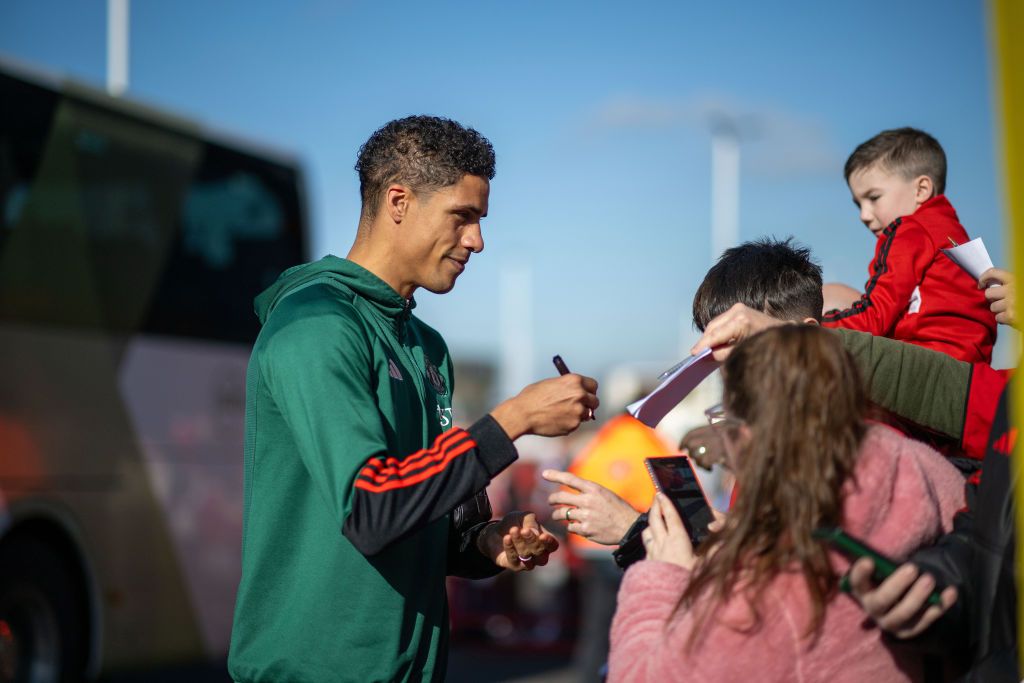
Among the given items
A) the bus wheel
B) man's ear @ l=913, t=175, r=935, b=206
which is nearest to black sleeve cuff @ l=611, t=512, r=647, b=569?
man's ear @ l=913, t=175, r=935, b=206

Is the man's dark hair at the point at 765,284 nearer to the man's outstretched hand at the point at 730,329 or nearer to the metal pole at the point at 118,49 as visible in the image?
the man's outstretched hand at the point at 730,329

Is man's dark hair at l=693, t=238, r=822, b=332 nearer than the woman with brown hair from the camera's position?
No

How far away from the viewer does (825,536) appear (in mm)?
1979

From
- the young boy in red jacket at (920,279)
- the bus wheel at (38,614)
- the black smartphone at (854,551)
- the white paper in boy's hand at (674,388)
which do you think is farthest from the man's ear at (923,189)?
the bus wheel at (38,614)

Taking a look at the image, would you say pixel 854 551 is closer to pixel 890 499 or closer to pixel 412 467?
pixel 890 499

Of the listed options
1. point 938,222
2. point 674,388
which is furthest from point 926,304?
point 674,388

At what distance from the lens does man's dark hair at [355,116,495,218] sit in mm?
2979

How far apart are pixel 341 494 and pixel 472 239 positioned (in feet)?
2.93

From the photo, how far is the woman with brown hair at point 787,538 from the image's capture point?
206cm

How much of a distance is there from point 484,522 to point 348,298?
774 millimetres

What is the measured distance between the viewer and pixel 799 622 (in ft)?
6.77

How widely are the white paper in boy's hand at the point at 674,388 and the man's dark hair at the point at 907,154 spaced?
3.78 ft

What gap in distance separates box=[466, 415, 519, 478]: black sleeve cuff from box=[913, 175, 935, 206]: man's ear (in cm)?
161

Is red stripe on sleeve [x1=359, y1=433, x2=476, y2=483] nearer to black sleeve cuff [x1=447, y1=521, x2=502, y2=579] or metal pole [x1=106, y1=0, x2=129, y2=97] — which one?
black sleeve cuff [x1=447, y1=521, x2=502, y2=579]
